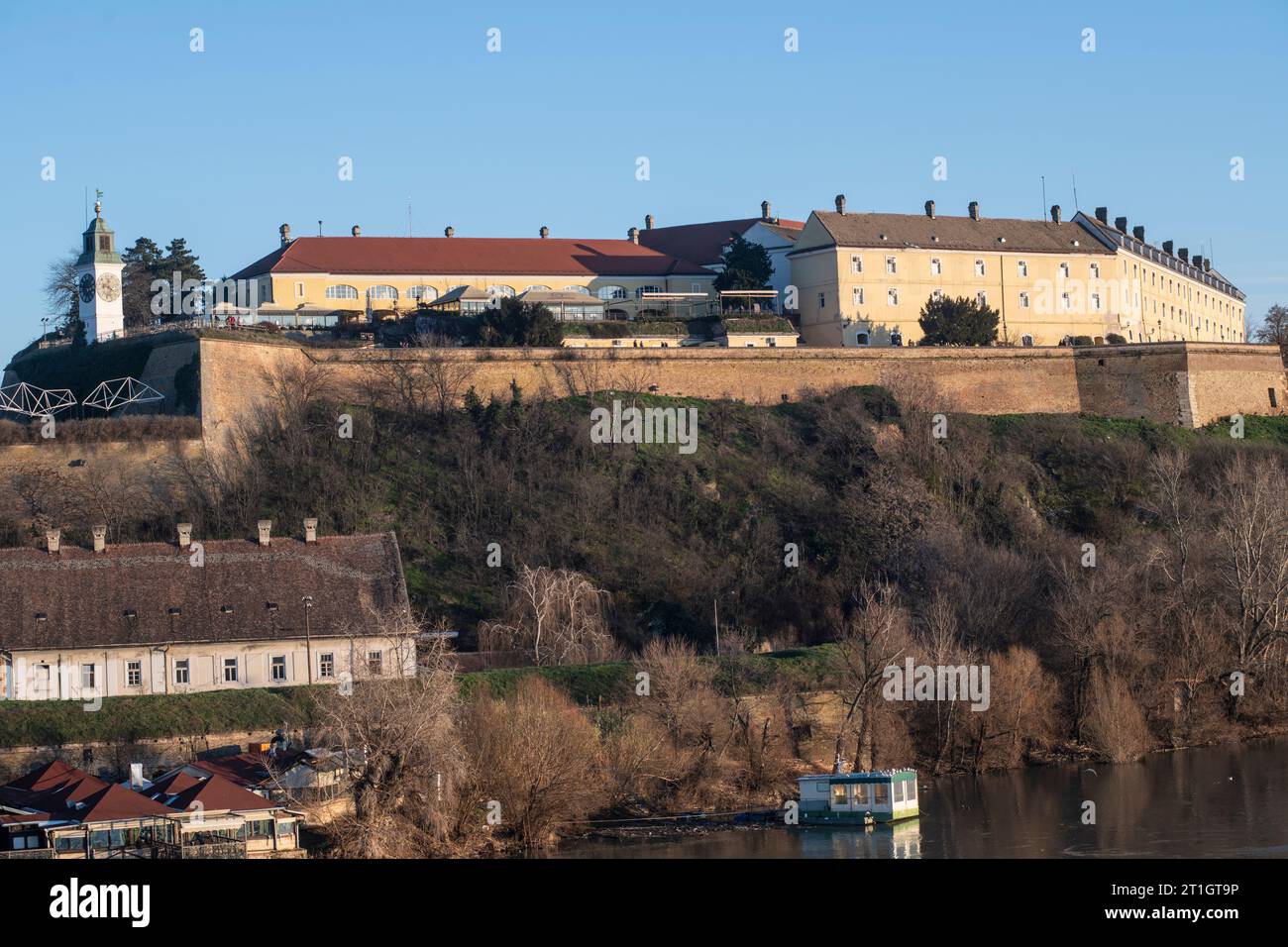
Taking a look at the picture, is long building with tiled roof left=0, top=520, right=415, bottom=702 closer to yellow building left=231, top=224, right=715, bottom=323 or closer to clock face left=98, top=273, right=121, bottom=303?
clock face left=98, top=273, right=121, bottom=303

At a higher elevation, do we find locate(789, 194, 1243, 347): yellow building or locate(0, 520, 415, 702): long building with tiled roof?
locate(789, 194, 1243, 347): yellow building

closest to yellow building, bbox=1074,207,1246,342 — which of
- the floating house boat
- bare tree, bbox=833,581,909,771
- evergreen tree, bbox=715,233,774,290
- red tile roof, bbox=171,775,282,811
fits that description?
evergreen tree, bbox=715,233,774,290

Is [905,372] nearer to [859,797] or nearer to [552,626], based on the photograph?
[552,626]

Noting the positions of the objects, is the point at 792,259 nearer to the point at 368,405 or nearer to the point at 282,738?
the point at 368,405

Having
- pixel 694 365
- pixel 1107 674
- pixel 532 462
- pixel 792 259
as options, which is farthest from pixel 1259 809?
pixel 792 259

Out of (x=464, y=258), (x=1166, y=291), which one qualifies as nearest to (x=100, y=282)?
(x=464, y=258)
